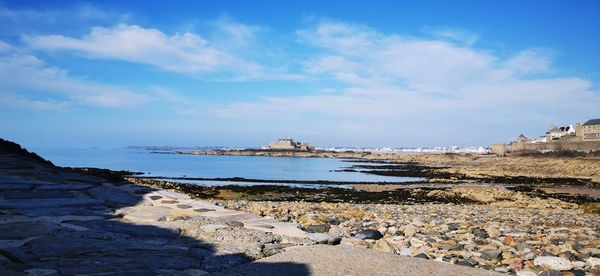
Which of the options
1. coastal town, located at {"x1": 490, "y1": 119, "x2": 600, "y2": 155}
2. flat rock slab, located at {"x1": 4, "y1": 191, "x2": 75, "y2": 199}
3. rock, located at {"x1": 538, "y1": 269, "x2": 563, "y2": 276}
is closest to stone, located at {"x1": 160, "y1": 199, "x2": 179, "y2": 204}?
flat rock slab, located at {"x1": 4, "y1": 191, "x2": 75, "y2": 199}

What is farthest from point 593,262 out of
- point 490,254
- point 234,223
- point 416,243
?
point 234,223

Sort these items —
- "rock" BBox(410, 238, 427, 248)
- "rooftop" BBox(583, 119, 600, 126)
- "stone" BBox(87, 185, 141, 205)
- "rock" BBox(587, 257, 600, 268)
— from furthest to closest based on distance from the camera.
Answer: "rooftop" BBox(583, 119, 600, 126) < "stone" BBox(87, 185, 141, 205) < "rock" BBox(410, 238, 427, 248) < "rock" BBox(587, 257, 600, 268)

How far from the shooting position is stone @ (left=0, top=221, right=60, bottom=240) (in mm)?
4086

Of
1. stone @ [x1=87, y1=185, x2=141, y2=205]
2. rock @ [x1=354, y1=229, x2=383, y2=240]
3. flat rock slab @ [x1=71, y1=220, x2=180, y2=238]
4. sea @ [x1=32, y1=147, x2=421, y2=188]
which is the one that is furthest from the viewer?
sea @ [x1=32, y1=147, x2=421, y2=188]

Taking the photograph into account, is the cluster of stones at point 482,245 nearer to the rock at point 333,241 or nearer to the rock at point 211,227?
the rock at point 333,241

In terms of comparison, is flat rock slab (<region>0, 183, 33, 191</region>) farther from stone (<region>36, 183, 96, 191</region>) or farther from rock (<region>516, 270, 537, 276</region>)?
rock (<region>516, 270, 537, 276</region>)

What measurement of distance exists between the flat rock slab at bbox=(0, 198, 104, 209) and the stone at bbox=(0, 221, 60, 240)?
3.88ft

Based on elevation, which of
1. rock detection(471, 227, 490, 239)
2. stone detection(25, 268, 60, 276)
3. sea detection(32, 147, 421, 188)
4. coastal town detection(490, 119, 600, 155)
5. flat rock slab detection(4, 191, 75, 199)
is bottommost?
sea detection(32, 147, 421, 188)

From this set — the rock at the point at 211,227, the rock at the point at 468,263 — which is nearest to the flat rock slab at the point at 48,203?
the rock at the point at 211,227

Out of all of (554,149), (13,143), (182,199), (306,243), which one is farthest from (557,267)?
(554,149)

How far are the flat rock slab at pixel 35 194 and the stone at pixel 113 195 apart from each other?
0.44 meters

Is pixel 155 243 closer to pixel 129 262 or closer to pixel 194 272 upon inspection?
pixel 129 262

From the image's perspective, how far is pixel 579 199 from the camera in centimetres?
2248

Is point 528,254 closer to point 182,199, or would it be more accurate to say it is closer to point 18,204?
point 182,199
